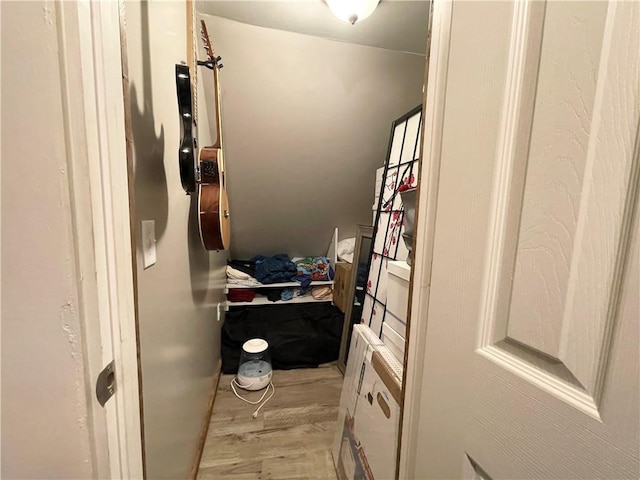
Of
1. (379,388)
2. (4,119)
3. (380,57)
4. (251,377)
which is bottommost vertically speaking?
(251,377)

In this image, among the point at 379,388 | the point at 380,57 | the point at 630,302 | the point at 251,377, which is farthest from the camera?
the point at 251,377

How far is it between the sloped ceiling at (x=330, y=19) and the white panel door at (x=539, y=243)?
1.12 meters

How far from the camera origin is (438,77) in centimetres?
56

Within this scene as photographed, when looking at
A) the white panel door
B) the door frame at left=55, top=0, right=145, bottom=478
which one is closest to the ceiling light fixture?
the white panel door

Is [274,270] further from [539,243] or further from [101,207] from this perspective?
[539,243]

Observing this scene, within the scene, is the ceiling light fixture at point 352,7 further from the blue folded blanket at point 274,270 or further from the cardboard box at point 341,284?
the blue folded blanket at point 274,270

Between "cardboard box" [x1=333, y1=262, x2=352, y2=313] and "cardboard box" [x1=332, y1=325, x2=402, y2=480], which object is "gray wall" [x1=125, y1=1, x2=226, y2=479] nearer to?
"cardboard box" [x1=332, y1=325, x2=402, y2=480]

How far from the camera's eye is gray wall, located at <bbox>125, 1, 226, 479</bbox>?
73 centimetres

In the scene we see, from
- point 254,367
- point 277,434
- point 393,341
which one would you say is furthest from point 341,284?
point 393,341

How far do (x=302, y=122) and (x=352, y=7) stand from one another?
0.89m

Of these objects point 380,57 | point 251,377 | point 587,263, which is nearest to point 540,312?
point 587,263

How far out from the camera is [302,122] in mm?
2012

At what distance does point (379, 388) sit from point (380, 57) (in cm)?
188

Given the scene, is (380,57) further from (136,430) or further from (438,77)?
(136,430)
